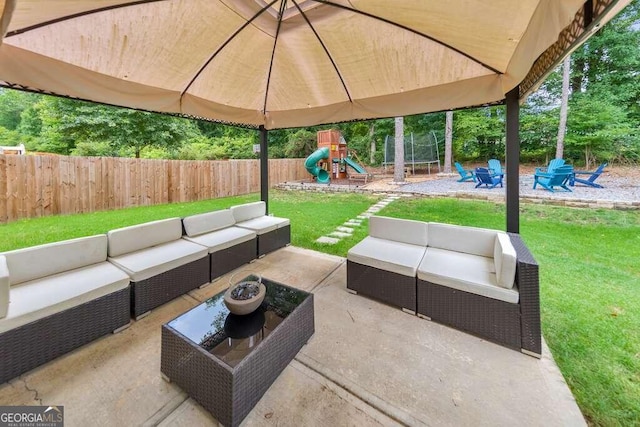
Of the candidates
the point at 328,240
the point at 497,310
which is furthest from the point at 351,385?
the point at 328,240

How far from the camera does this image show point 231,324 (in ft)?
6.51

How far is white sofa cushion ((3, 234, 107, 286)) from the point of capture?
2.28m

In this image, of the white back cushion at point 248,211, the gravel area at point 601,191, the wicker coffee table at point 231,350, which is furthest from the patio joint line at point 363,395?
the gravel area at point 601,191

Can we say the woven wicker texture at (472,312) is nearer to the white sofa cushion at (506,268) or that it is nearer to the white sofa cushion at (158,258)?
the white sofa cushion at (506,268)

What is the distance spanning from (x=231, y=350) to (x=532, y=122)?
18.8 meters

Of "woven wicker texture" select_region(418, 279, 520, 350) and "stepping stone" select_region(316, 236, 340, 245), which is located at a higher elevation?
"stepping stone" select_region(316, 236, 340, 245)

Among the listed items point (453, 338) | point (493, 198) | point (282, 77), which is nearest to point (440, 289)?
point (453, 338)

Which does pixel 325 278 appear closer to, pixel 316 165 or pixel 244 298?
pixel 244 298

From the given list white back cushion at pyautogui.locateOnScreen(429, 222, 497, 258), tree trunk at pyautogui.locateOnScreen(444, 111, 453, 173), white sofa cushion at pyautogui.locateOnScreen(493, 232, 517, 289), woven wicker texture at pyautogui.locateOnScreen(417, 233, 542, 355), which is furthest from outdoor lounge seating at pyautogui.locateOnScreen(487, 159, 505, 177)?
white sofa cushion at pyautogui.locateOnScreen(493, 232, 517, 289)

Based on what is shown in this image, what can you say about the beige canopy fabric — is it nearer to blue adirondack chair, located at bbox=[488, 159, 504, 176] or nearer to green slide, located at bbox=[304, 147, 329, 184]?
blue adirondack chair, located at bbox=[488, 159, 504, 176]

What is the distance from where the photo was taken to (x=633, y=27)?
41.4ft

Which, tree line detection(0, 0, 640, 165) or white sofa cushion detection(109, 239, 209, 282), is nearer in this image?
white sofa cushion detection(109, 239, 209, 282)

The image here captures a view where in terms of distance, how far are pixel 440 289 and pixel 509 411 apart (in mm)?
1016

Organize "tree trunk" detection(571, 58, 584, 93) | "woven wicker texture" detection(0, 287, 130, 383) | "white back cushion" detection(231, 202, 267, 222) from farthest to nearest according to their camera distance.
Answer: "tree trunk" detection(571, 58, 584, 93), "white back cushion" detection(231, 202, 267, 222), "woven wicker texture" detection(0, 287, 130, 383)
